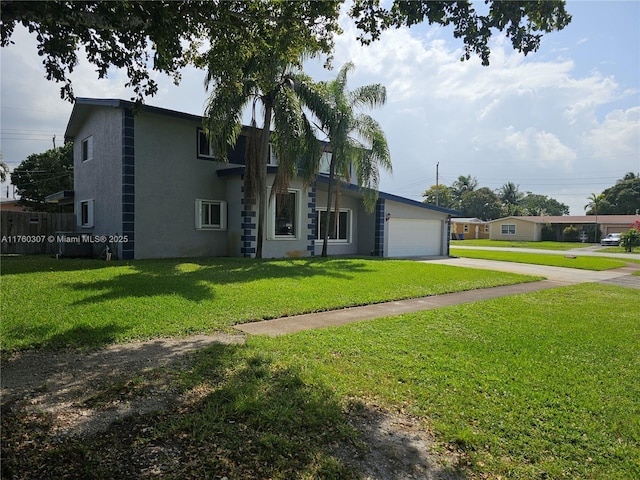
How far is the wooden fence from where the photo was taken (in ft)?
60.4

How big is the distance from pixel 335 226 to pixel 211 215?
6677 millimetres

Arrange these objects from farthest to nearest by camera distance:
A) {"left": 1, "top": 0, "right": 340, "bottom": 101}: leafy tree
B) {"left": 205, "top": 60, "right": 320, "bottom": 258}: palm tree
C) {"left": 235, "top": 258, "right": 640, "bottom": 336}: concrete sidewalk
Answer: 1. {"left": 205, "top": 60, "right": 320, "bottom": 258}: palm tree
2. {"left": 235, "top": 258, "right": 640, "bottom": 336}: concrete sidewalk
3. {"left": 1, "top": 0, "right": 340, "bottom": 101}: leafy tree

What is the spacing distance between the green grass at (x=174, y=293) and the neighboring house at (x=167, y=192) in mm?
2463

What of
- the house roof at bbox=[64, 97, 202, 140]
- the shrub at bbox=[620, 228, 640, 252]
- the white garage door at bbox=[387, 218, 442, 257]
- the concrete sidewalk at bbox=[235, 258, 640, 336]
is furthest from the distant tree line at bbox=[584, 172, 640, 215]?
the house roof at bbox=[64, 97, 202, 140]

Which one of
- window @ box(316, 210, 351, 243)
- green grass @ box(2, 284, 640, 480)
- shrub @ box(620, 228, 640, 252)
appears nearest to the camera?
green grass @ box(2, 284, 640, 480)

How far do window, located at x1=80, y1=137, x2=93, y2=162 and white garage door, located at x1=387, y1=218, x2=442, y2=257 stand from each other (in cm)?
1505

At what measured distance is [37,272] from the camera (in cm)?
1115

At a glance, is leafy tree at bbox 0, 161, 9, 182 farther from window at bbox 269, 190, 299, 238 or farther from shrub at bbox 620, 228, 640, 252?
shrub at bbox 620, 228, 640, 252

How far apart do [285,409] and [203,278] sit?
24.8ft

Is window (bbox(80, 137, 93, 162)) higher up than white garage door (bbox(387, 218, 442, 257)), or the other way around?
window (bbox(80, 137, 93, 162))

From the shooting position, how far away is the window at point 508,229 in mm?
57219

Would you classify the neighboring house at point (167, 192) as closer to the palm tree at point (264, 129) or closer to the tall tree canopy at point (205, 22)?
the palm tree at point (264, 129)

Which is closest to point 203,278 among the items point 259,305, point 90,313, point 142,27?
point 259,305

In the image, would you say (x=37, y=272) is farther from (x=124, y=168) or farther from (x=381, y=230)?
(x=381, y=230)
